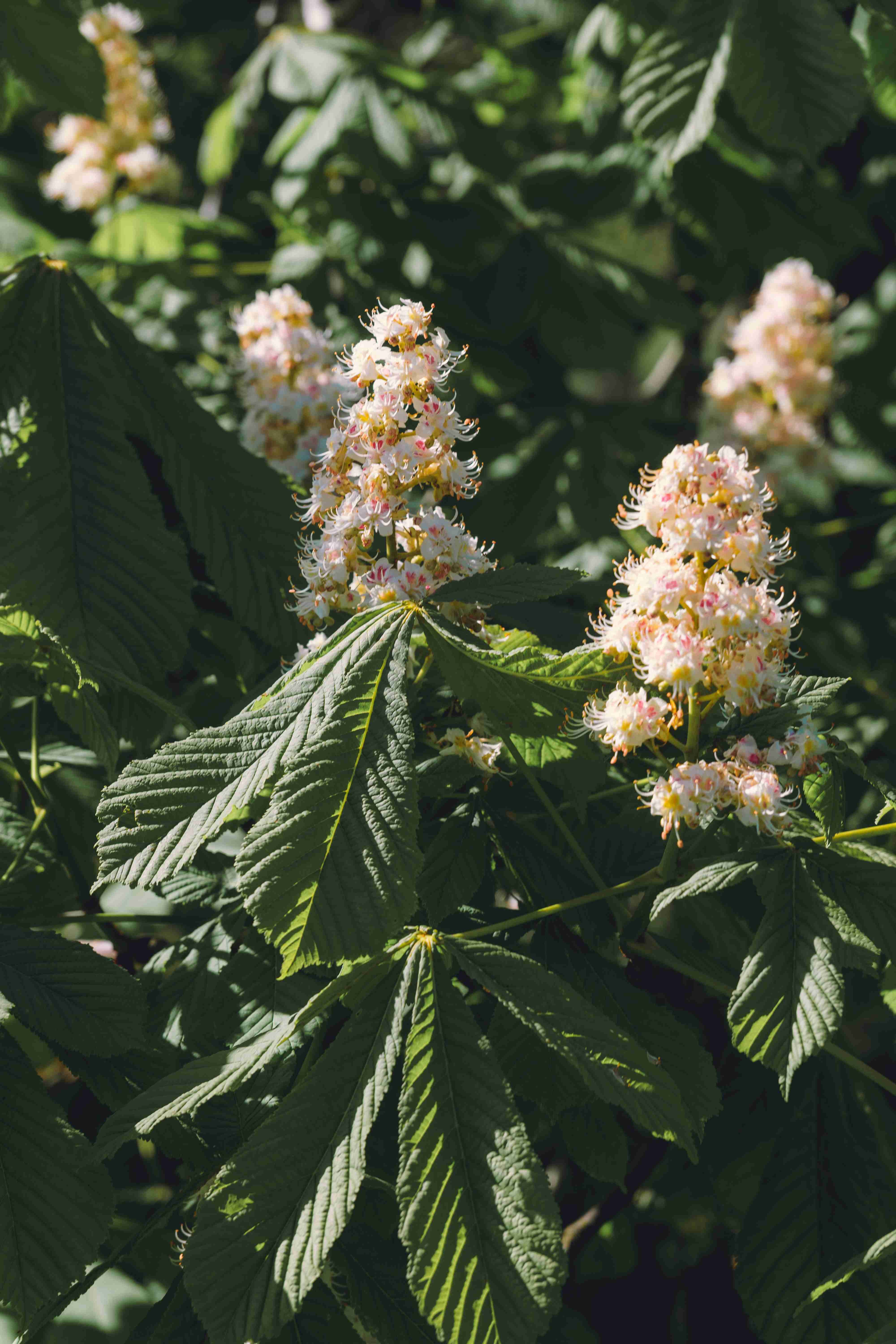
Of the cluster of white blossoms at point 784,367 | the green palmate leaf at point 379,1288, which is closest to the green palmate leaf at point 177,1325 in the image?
the green palmate leaf at point 379,1288

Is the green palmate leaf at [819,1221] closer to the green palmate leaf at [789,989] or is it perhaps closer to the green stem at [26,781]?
the green palmate leaf at [789,989]

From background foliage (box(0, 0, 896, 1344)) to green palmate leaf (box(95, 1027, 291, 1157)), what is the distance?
0.01 metres

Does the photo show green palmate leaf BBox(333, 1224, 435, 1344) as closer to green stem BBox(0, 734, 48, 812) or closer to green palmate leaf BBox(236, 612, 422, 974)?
green palmate leaf BBox(236, 612, 422, 974)

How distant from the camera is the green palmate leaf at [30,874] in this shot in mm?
1598

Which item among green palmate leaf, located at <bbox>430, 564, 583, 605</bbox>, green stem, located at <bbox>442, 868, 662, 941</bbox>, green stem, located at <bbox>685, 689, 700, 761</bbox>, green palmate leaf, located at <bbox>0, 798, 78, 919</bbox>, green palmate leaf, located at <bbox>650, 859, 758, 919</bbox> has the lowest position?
green palmate leaf, located at <bbox>650, 859, 758, 919</bbox>

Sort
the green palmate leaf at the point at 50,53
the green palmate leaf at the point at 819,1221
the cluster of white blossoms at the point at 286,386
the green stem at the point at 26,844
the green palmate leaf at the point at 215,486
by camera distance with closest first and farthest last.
Answer: the green palmate leaf at the point at 819,1221 < the green stem at the point at 26,844 < the green palmate leaf at the point at 215,486 < the cluster of white blossoms at the point at 286,386 < the green palmate leaf at the point at 50,53

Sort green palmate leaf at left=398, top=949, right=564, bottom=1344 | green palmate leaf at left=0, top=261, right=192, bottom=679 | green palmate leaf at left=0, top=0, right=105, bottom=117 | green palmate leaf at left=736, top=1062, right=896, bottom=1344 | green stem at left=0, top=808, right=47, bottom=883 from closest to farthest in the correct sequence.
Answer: green palmate leaf at left=398, top=949, right=564, bottom=1344, green palmate leaf at left=736, top=1062, right=896, bottom=1344, green stem at left=0, top=808, right=47, bottom=883, green palmate leaf at left=0, top=261, right=192, bottom=679, green palmate leaf at left=0, top=0, right=105, bottom=117

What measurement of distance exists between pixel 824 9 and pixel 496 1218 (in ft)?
7.37

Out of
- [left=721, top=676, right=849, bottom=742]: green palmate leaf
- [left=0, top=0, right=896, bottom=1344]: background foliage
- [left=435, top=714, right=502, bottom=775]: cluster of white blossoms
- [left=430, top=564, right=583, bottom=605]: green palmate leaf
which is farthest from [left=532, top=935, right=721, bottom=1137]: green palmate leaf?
[left=430, top=564, right=583, bottom=605]: green palmate leaf

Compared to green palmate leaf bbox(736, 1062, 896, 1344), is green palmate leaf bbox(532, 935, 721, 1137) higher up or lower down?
higher up

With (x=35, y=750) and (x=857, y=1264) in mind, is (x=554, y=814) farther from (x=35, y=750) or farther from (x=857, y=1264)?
(x=35, y=750)

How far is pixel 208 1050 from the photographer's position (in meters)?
1.47

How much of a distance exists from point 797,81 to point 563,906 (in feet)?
5.93

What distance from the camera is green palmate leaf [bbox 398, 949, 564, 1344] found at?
A: 1.03m
